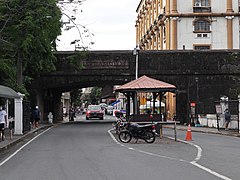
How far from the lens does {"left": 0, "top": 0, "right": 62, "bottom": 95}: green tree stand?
24.8 meters

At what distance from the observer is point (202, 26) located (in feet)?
195

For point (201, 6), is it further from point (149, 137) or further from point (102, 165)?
point (102, 165)

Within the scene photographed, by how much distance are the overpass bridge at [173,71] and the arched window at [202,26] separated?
13.5m

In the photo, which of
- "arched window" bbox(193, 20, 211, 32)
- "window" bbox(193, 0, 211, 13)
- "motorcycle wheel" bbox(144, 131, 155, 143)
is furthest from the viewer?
"arched window" bbox(193, 20, 211, 32)

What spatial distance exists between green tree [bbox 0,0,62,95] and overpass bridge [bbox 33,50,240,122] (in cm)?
1197

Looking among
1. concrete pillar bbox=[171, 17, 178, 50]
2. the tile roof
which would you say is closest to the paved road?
the tile roof

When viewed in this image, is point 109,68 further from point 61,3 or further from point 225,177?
point 225,177

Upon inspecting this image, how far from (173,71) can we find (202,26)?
1558 cm

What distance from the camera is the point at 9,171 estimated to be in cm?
1287

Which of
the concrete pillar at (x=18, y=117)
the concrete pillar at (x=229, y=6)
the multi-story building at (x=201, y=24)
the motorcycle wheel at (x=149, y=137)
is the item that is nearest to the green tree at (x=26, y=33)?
the concrete pillar at (x=18, y=117)

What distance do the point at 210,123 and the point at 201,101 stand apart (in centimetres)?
813

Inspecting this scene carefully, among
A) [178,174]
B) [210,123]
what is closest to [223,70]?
[210,123]

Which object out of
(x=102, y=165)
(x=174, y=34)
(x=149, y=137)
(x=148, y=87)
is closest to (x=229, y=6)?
(x=174, y=34)

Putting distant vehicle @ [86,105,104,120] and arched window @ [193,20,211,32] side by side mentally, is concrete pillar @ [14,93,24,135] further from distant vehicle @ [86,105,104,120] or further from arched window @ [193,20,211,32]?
arched window @ [193,20,211,32]
